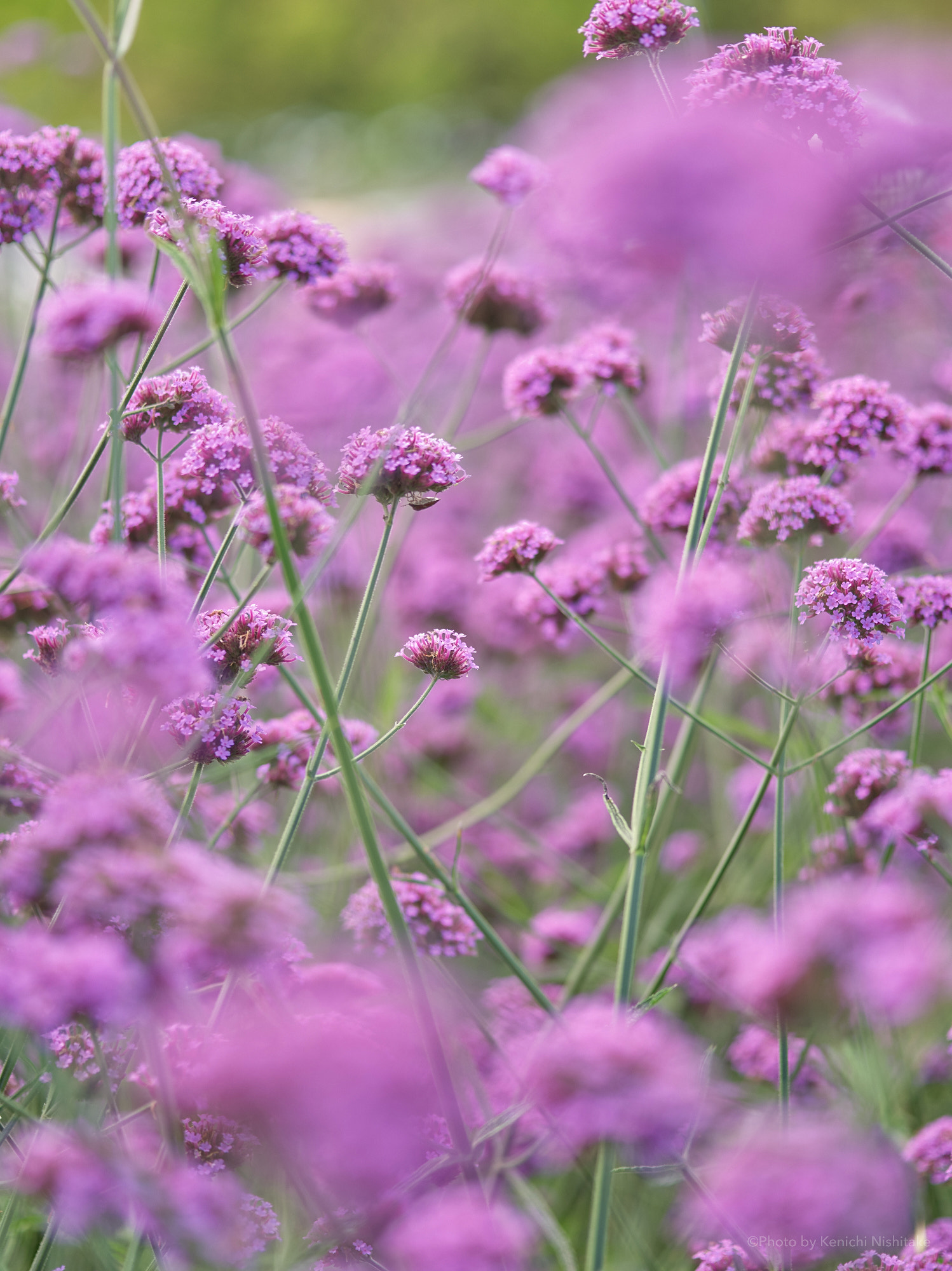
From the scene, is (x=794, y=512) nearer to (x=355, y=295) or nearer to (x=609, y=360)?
(x=609, y=360)

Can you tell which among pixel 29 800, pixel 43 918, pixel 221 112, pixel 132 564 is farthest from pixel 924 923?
pixel 221 112

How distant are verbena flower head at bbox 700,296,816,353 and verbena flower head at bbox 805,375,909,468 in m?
0.14

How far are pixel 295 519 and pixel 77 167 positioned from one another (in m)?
0.73

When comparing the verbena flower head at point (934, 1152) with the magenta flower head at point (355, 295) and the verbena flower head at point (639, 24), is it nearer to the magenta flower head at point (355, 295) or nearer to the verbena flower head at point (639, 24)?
the verbena flower head at point (639, 24)

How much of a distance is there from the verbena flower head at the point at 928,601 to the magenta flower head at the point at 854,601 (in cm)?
16

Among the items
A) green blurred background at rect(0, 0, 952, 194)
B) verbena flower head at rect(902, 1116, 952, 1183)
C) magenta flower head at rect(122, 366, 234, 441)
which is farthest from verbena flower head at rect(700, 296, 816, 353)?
green blurred background at rect(0, 0, 952, 194)

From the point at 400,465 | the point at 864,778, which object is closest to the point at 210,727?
the point at 400,465

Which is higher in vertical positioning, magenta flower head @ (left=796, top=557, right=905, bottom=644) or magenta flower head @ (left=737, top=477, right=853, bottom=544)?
magenta flower head @ (left=737, top=477, right=853, bottom=544)

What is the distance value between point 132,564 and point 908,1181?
130cm

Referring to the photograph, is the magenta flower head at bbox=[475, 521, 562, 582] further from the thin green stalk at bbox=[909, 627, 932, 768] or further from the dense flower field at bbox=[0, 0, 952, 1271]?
the thin green stalk at bbox=[909, 627, 932, 768]

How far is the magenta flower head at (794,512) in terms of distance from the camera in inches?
59.7

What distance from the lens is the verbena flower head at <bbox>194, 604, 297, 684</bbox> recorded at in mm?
1271

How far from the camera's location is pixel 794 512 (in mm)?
1520

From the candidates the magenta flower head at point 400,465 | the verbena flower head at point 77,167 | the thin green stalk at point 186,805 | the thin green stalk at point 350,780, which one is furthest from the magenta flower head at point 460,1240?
the verbena flower head at point 77,167
